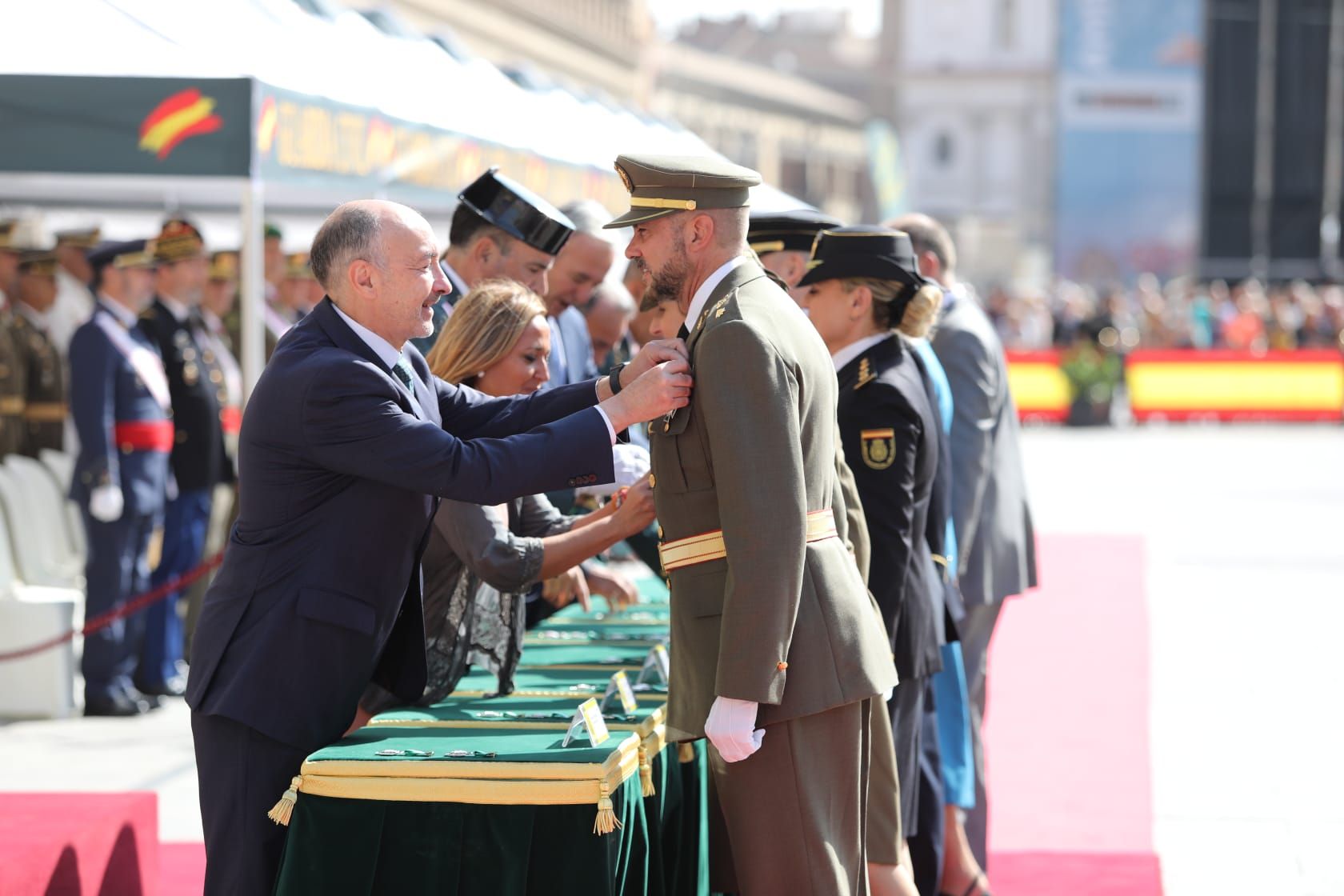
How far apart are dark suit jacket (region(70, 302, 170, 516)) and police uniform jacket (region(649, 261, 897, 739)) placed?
190 inches

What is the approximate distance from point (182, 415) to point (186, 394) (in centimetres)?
10

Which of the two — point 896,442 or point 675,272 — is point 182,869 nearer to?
point 896,442

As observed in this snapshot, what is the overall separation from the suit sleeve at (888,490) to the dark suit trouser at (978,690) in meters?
1.10

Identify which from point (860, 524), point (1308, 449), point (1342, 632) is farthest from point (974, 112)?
point (860, 524)

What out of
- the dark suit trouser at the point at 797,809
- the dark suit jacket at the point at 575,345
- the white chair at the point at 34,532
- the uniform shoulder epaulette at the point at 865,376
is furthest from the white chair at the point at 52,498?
the dark suit trouser at the point at 797,809

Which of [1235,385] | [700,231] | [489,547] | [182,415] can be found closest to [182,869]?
[489,547]

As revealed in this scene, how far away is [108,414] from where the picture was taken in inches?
312

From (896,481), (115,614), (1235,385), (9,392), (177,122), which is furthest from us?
(1235,385)

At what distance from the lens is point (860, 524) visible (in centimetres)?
416

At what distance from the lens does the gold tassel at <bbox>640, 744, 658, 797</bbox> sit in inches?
156

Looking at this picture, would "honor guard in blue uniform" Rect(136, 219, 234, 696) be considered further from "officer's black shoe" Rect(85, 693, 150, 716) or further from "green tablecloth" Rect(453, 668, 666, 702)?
"green tablecloth" Rect(453, 668, 666, 702)

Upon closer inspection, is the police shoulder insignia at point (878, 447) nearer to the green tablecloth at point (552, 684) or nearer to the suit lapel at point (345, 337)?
the green tablecloth at point (552, 684)

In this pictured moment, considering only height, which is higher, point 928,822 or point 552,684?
point 552,684

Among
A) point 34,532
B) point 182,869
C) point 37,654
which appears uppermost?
point 34,532
